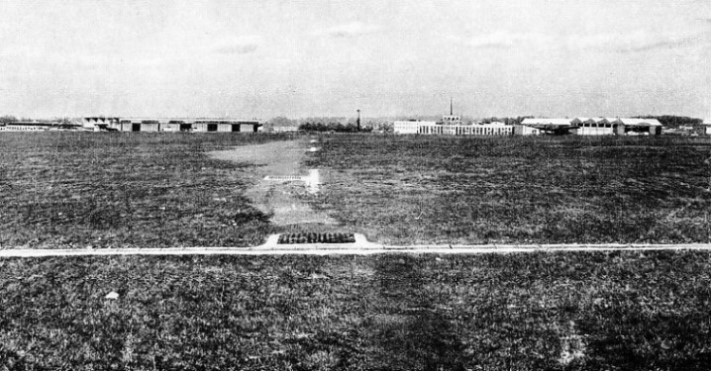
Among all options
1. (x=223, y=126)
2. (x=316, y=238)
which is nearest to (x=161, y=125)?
(x=223, y=126)

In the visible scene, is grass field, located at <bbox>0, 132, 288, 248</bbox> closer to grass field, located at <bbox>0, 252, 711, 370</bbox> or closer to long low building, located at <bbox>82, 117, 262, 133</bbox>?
grass field, located at <bbox>0, 252, 711, 370</bbox>

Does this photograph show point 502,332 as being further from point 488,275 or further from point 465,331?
point 488,275

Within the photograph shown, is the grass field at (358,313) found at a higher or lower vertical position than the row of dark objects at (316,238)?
lower

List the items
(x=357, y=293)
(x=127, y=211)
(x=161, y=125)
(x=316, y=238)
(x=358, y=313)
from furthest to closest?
(x=161, y=125) → (x=127, y=211) → (x=316, y=238) → (x=357, y=293) → (x=358, y=313)

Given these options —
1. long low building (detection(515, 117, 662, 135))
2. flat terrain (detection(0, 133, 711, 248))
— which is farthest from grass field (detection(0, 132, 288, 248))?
long low building (detection(515, 117, 662, 135))

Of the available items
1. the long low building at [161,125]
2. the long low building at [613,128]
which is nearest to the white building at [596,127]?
the long low building at [613,128]

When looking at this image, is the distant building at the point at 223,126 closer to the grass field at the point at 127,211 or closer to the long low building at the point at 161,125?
the long low building at the point at 161,125

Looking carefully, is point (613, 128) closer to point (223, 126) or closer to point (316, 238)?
point (223, 126)
